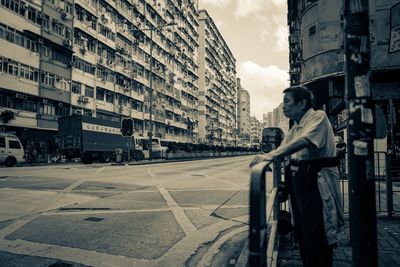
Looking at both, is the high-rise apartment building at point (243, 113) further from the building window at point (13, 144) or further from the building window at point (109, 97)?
the building window at point (13, 144)

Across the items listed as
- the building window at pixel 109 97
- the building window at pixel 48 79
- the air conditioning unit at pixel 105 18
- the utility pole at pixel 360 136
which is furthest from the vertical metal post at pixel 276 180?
the building window at pixel 109 97

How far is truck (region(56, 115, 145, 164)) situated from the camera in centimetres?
2855

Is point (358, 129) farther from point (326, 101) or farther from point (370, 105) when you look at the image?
point (326, 101)

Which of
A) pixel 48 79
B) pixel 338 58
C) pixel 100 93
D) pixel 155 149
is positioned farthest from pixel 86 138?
pixel 338 58

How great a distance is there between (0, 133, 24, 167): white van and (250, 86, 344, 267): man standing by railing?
77.9 ft

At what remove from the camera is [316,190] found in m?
2.85

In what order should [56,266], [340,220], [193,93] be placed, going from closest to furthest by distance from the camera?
[340,220] < [56,266] < [193,93]

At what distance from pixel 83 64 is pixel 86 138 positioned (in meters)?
15.9

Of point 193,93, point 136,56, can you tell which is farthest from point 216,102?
point 136,56

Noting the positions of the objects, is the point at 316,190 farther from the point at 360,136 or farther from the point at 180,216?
the point at 180,216

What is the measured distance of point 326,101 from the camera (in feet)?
68.2

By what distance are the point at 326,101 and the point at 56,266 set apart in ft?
63.7

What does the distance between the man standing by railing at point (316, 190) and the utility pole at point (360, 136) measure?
0.55ft

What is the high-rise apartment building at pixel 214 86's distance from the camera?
92.9 metres
